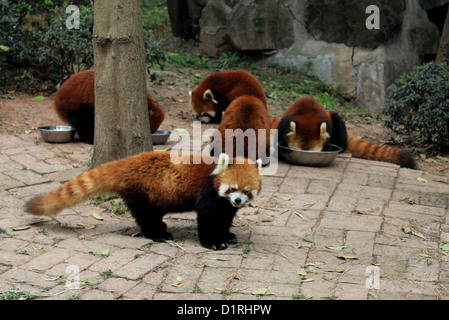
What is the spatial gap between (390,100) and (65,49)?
5019mm

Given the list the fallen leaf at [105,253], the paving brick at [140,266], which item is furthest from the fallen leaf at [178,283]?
the fallen leaf at [105,253]

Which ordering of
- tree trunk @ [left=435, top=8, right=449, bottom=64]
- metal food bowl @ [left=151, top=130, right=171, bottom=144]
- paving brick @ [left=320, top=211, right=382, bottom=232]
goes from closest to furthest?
paving brick @ [left=320, top=211, right=382, bottom=232], metal food bowl @ [left=151, top=130, right=171, bottom=144], tree trunk @ [left=435, top=8, right=449, bottom=64]

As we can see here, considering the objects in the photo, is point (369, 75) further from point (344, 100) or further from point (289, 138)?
point (289, 138)

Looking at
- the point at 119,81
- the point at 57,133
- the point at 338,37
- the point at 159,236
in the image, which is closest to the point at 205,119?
the point at 57,133

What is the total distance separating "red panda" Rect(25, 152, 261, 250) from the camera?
4.04 m

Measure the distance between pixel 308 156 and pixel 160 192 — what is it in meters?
2.68

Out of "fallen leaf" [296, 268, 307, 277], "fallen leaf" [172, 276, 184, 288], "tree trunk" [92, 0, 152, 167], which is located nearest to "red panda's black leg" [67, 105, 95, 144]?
"tree trunk" [92, 0, 152, 167]

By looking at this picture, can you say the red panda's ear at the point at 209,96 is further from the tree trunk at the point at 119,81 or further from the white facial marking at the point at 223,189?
the white facial marking at the point at 223,189

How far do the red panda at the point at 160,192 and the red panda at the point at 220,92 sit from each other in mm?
3222

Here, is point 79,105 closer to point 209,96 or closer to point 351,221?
point 209,96

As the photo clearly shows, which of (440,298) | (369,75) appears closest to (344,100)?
(369,75)

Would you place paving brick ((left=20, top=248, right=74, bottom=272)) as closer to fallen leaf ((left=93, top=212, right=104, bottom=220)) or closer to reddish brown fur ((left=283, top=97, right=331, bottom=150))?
fallen leaf ((left=93, top=212, right=104, bottom=220))

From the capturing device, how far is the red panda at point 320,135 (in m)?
6.56

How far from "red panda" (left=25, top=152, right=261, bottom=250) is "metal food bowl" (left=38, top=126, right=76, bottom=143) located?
96.3 inches
